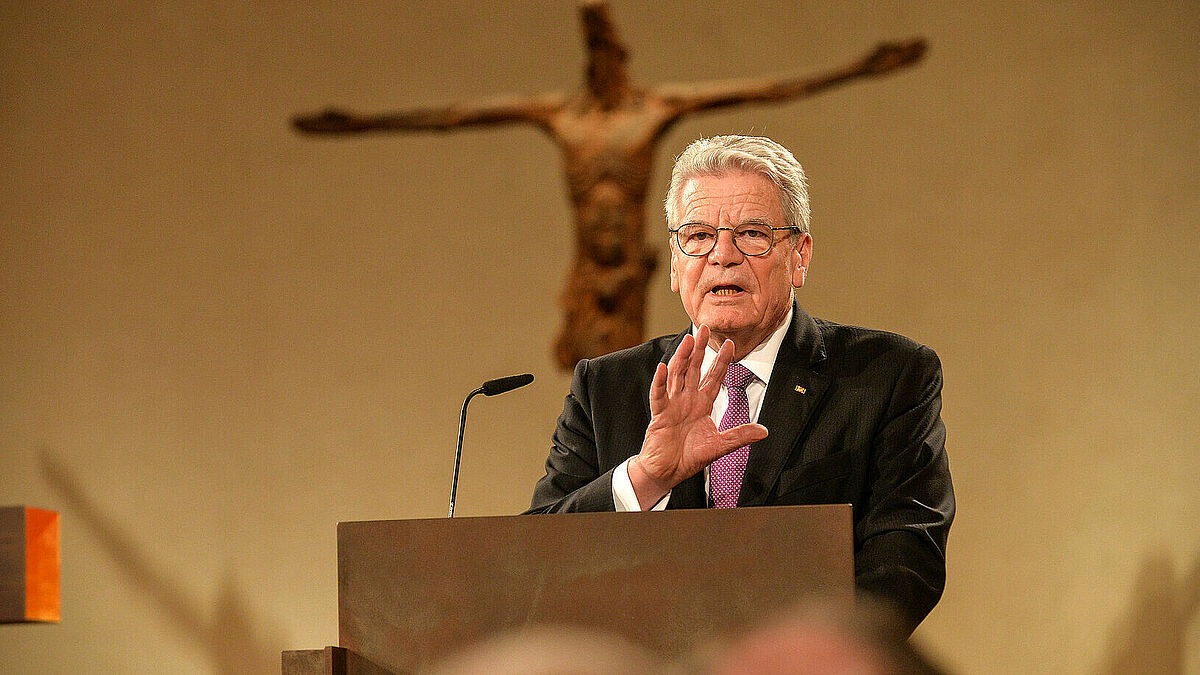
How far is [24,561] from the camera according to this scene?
1.68 m

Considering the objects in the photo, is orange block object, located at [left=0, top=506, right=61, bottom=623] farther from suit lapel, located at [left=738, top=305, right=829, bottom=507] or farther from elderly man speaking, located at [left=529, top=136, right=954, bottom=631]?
suit lapel, located at [left=738, top=305, right=829, bottom=507]

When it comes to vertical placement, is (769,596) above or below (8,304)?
A: below

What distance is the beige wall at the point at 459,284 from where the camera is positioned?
460cm

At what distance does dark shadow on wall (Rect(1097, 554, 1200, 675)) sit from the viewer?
175 inches

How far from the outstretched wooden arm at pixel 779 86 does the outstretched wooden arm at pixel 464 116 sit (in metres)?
0.48

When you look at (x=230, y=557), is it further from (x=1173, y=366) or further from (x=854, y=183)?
(x=1173, y=366)

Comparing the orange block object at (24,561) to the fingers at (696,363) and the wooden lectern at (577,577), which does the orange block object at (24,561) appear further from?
the fingers at (696,363)

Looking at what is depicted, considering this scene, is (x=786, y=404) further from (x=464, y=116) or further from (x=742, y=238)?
(x=464, y=116)

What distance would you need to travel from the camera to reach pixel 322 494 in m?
5.15

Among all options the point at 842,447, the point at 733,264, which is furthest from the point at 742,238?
the point at 842,447

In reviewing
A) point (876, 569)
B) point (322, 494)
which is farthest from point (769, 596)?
point (322, 494)

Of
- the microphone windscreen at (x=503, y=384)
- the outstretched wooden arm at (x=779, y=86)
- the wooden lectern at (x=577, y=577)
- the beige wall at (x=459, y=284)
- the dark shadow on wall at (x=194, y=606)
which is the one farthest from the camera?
the dark shadow on wall at (x=194, y=606)

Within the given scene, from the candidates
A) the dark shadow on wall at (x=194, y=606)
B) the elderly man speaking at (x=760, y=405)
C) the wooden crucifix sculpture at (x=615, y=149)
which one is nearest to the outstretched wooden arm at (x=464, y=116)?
the wooden crucifix sculpture at (x=615, y=149)

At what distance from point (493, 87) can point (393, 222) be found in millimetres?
694
